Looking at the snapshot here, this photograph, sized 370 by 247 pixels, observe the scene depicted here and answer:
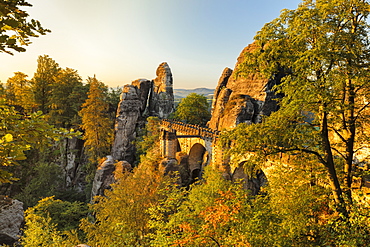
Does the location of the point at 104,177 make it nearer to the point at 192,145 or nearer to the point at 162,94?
the point at 192,145

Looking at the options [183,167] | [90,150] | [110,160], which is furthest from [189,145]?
[90,150]

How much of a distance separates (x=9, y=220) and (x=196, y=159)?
797 inches

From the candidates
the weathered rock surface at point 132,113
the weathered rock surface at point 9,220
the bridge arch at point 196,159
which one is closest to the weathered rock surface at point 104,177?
the weathered rock surface at point 132,113

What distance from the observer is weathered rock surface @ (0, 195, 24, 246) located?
13203 mm

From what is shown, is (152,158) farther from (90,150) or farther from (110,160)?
(90,150)

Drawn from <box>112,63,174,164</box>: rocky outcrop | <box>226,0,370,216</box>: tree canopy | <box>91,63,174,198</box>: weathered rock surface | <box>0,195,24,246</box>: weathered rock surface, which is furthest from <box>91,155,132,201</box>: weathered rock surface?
<box>226,0,370,216</box>: tree canopy

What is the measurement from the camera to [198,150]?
27953 millimetres

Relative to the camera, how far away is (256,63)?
7.43 m

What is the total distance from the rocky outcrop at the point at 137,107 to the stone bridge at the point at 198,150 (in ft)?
34.8

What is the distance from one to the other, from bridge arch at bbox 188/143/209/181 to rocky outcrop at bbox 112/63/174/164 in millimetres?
12742

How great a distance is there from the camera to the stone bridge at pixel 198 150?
21375 millimetres

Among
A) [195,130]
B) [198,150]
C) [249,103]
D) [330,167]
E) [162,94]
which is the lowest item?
[198,150]

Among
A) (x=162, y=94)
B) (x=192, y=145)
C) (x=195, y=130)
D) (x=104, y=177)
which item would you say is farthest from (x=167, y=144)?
(x=162, y=94)

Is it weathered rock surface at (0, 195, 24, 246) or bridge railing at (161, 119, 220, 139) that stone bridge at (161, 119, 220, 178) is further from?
weathered rock surface at (0, 195, 24, 246)
